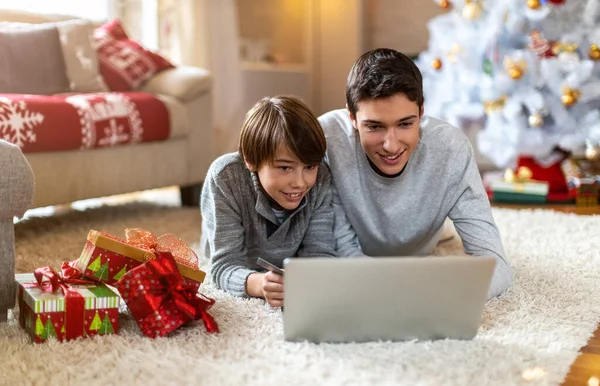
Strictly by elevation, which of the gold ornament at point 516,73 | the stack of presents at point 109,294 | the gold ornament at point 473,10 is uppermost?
the gold ornament at point 473,10

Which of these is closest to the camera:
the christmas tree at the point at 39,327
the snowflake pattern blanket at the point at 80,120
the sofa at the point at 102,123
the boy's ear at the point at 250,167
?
the christmas tree at the point at 39,327

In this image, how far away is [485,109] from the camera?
11.1 feet

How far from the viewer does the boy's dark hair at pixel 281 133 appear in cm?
162

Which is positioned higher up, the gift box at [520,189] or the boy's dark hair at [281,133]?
the boy's dark hair at [281,133]

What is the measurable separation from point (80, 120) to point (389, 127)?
133 centimetres

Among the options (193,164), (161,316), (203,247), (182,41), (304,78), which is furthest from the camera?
(304,78)

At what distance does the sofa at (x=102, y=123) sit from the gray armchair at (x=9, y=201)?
33.4 inches

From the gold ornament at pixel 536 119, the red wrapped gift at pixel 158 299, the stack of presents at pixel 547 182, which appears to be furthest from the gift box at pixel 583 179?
the red wrapped gift at pixel 158 299

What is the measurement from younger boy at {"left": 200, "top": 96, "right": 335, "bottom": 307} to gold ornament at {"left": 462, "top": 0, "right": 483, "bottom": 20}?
1.83 metres

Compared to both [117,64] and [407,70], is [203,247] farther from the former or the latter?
[117,64]

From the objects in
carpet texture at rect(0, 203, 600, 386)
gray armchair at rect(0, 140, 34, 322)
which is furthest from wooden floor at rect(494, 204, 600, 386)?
gray armchair at rect(0, 140, 34, 322)

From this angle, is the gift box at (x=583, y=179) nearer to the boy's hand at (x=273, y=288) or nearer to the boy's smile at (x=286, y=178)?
the boy's smile at (x=286, y=178)

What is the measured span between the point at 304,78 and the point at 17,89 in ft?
9.27

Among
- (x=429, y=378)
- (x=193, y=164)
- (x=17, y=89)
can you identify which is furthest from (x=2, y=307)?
(x=193, y=164)
